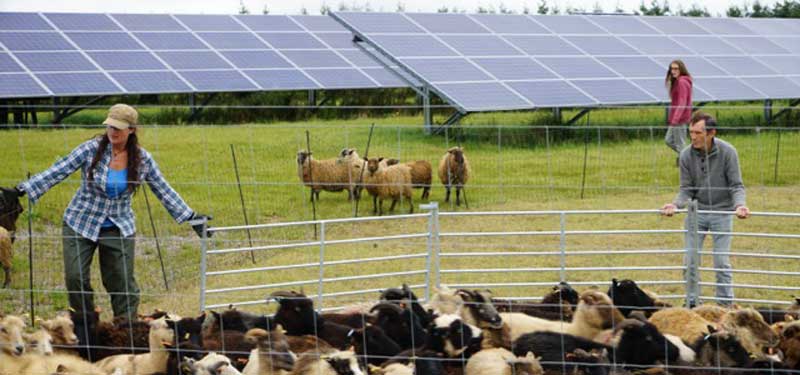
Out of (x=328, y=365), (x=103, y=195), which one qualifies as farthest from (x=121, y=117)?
(x=328, y=365)

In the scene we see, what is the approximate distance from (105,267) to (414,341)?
2.32 m

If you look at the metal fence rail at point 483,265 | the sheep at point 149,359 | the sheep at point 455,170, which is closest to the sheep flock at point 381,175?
the sheep at point 455,170

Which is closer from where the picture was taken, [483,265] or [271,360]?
[271,360]

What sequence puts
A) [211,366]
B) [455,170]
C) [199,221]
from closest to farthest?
1. [211,366]
2. [199,221]
3. [455,170]

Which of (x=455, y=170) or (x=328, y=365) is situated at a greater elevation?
(x=455, y=170)

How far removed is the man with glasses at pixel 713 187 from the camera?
31.6 feet

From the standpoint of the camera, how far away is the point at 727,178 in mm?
9719

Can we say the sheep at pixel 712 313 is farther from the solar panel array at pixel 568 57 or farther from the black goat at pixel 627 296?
the solar panel array at pixel 568 57

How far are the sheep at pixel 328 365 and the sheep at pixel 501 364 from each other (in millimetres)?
702

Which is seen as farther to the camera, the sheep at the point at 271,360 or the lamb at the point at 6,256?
the lamb at the point at 6,256

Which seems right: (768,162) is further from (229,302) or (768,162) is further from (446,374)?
(446,374)

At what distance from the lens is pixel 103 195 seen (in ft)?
27.0

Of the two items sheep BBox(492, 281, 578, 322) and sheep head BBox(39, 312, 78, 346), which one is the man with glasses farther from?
sheep head BBox(39, 312, 78, 346)

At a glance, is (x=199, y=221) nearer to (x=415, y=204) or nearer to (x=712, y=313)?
(x=712, y=313)
